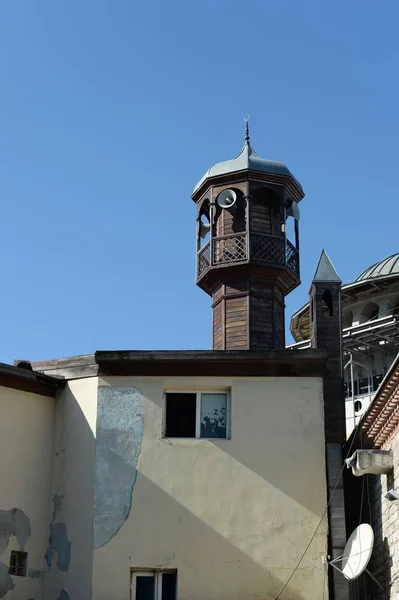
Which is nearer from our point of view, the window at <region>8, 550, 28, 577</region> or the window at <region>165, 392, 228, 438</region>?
the window at <region>8, 550, 28, 577</region>

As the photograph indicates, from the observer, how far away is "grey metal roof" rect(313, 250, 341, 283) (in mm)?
22156

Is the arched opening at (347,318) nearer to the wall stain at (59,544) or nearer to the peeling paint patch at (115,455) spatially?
the peeling paint patch at (115,455)

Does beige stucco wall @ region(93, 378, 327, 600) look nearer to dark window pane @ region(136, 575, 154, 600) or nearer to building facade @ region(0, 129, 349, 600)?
building facade @ region(0, 129, 349, 600)

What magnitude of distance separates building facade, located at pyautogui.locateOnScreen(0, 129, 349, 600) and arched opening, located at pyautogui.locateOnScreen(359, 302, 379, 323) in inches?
1297

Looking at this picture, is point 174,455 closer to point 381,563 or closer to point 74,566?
point 74,566

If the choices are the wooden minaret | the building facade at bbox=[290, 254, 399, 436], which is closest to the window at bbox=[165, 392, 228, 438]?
the wooden minaret

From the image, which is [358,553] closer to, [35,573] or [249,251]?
[35,573]

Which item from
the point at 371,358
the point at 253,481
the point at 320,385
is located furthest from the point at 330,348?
the point at 371,358

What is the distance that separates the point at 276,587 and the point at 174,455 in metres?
3.16

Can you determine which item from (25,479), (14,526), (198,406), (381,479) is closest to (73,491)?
(25,479)

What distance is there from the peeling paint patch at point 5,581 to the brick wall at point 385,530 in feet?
22.3

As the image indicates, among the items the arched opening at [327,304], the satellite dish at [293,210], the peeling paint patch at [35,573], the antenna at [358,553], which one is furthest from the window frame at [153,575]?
the satellite dish at [293,210]

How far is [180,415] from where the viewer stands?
19453mm

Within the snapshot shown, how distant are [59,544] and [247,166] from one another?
13.4m
